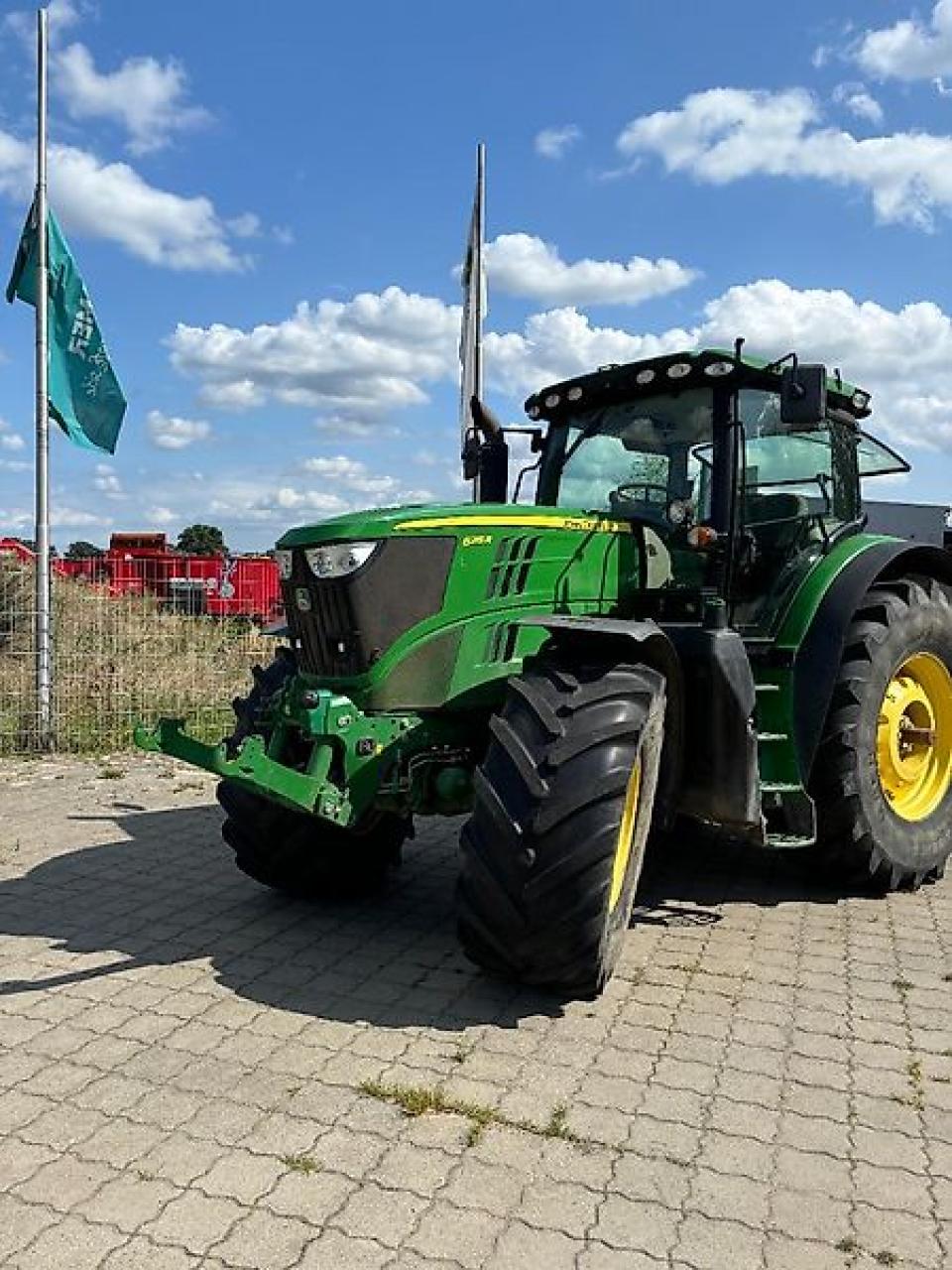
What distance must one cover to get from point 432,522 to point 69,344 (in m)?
6.35

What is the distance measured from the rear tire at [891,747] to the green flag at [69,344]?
683 cm

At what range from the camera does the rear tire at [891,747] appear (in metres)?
5.07

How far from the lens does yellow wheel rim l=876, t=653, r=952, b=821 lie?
5516 mm

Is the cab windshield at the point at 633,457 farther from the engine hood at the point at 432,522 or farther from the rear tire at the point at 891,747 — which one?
the rear tire at the point at 891,747

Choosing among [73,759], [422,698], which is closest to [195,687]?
[73,759]

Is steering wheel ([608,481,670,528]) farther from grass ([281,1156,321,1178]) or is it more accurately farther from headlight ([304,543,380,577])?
grass ([281,1156,321,1178])

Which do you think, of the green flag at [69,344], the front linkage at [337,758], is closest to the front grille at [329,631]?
the front linkage at [337,758]

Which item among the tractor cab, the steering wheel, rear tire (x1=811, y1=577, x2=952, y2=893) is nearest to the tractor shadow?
rear tire (x1=811, y1=577, x2=952, y2=893)

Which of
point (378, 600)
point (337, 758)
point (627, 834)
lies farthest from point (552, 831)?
point (378, 600)

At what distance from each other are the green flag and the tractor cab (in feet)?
16.8

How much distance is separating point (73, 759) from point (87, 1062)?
5.70m

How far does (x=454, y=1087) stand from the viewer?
3.37 m

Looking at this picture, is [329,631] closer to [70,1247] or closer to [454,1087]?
[454,1087]

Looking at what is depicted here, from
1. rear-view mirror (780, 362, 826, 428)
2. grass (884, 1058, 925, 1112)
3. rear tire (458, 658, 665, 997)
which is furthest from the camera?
rear-view mirror (780, 362, 826, 428)
